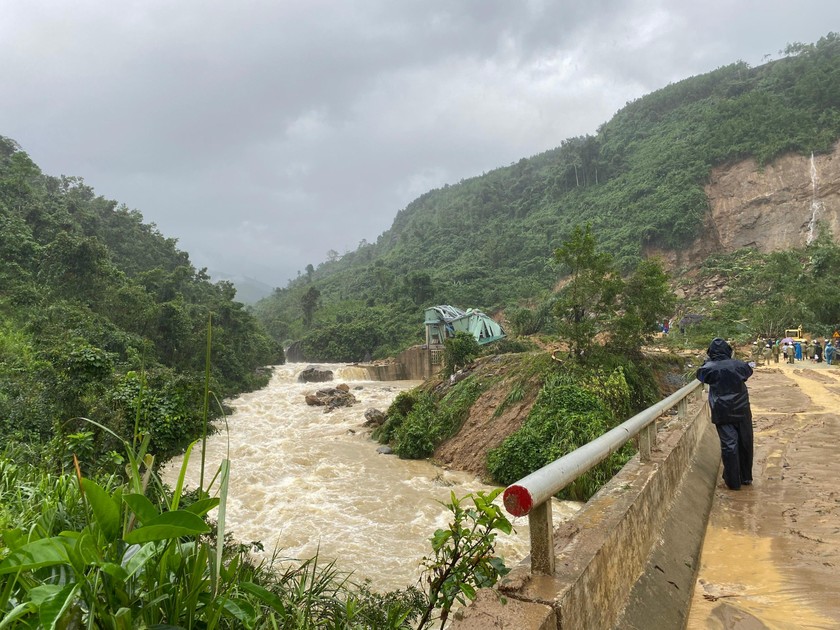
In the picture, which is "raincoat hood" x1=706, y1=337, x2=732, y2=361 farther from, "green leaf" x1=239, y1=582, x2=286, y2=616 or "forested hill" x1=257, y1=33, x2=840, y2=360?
"forested hill" x1=257, y1=33, x2=840, y2=360

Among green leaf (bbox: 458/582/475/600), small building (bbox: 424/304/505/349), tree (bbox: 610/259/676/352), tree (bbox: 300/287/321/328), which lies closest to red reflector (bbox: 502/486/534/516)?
green leaf (bbox: 458/582/475/600)

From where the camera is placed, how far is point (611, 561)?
2.10m

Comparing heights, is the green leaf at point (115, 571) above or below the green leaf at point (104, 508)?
below

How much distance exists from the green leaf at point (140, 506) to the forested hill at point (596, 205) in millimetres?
40061

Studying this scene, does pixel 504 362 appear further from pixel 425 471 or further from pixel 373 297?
pixel 373 297

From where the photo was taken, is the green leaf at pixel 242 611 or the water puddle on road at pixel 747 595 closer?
the green leaf at pixel 242 611

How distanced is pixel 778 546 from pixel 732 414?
1.41 meters

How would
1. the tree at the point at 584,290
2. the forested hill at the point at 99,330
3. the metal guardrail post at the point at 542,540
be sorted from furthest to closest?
the tree at the point at 584,290 → the forested hill at the point at 99,330 → the metal guardrail post at the point at 542,540

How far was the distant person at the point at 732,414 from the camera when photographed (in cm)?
435

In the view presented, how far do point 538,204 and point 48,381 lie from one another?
7071 cm

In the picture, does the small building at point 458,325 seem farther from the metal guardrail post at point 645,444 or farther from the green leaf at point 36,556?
the green leaf at point 36,556

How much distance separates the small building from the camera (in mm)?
31164

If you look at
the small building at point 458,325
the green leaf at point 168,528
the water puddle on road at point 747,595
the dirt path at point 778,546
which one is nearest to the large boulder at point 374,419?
the dirt path at point 778,546

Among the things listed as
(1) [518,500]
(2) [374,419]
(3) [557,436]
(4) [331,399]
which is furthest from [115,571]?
(4) [331,399]
